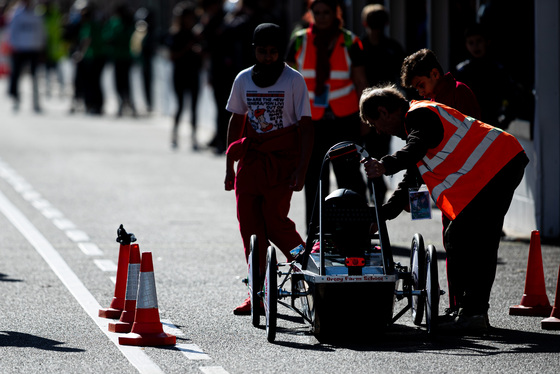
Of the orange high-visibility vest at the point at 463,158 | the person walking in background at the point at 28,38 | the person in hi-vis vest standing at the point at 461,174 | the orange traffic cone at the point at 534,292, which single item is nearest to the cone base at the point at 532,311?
the orange traffic cone at the point at 534,292

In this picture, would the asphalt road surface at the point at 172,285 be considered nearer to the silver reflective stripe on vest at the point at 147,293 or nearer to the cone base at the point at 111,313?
the cone base at the point at 111,313

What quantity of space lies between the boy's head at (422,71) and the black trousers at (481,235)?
0.68 m

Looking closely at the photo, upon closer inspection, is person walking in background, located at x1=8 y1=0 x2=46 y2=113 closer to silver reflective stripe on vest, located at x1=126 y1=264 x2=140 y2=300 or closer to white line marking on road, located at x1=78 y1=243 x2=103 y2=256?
white line marking on road, located at x1=78 y1=243 x2=103 y2=256

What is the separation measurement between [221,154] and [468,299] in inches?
452

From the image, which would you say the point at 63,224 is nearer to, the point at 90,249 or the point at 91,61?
the point at 90,249

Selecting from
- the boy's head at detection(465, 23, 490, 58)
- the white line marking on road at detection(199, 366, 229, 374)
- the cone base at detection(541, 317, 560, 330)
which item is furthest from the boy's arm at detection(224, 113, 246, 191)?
the boy's head at detection(465, 23, 490, 58)

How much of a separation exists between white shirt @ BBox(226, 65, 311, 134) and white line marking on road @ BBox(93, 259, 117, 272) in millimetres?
2163

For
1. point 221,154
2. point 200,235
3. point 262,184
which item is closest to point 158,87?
point 221,154

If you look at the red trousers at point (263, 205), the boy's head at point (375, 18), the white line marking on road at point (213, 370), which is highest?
the boy's head at point (375, 18)

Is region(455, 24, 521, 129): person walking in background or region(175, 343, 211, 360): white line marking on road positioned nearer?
region(175, 343, 211, 360): white line marking on road

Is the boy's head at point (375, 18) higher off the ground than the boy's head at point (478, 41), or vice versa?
the boy's head at point (375, 18)

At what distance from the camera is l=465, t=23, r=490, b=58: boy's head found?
10.4 meters

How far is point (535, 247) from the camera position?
26.5 feet

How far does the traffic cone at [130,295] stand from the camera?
721cm
